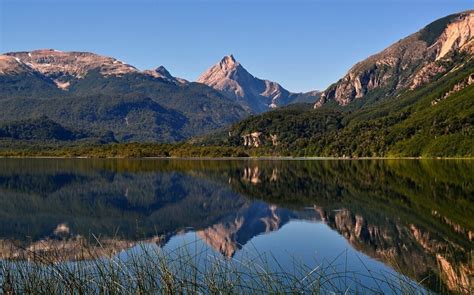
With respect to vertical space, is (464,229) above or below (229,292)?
below

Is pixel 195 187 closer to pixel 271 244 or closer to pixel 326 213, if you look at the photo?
pixel 326 213

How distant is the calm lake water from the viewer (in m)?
30.1

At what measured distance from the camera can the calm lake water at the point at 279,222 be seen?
3015 centimetres

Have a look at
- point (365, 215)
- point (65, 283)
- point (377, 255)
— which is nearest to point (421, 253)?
point (377, 255)

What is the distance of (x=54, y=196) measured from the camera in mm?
69250

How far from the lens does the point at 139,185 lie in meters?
85.2

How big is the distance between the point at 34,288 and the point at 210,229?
2711 cm

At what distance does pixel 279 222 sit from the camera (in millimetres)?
46906

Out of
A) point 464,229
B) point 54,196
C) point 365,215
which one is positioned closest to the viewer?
point 464,229

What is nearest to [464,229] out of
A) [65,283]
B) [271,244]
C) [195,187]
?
[271,244]

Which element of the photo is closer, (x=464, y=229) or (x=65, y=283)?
(x=65, y=283)

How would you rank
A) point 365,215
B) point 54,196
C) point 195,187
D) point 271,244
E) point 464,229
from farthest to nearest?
point 195,187
point 54,196
point 365,215
point 464,229
point 271,244

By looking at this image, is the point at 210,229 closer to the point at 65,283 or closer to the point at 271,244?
the point at 271,244

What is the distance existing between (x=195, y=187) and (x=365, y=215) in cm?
3789
